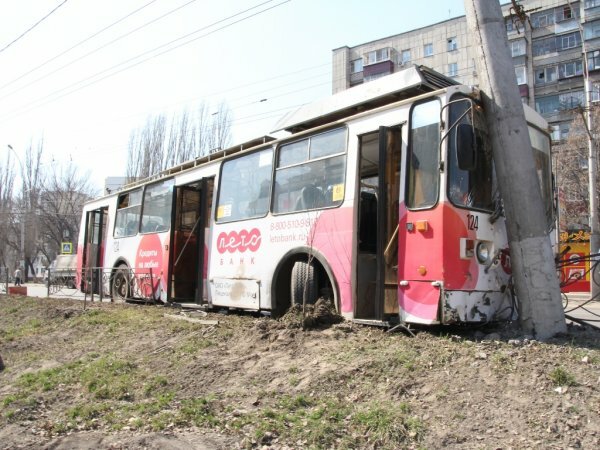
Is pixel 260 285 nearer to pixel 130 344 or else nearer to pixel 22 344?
pixel 130 344

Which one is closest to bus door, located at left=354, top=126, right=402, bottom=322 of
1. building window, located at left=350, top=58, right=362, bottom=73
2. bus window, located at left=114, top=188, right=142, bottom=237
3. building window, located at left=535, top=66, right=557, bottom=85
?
bus window, located at left=114, top=188, right=142, bottom=237

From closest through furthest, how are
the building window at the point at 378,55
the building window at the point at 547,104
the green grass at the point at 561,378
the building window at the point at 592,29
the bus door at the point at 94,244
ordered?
the green grass at the point at 561,378, the bus door at the point at 94,244, the building window at the point at 592,29, the building window at the point at 547,104, the building window at the point at 378,55

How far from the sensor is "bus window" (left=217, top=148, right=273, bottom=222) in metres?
8.45

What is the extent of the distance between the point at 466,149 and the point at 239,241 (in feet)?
14.4

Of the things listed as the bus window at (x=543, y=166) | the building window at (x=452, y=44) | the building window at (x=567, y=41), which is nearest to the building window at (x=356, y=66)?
the building window at (x=452, y=44)

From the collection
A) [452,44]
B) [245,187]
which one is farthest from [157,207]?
[452,44]

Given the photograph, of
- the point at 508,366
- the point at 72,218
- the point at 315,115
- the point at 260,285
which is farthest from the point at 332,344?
the point at 72,218

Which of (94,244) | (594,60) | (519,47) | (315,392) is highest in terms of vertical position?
(519,47)

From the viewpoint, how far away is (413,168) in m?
6.14

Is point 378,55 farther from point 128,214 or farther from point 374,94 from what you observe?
point 374,94

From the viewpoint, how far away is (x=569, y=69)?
38.2 meters

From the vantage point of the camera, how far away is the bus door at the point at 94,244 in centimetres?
1512

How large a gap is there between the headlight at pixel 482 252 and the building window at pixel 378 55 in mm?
40352

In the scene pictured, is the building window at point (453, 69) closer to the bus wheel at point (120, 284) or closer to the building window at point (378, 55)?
the building window at point (378, 55)
